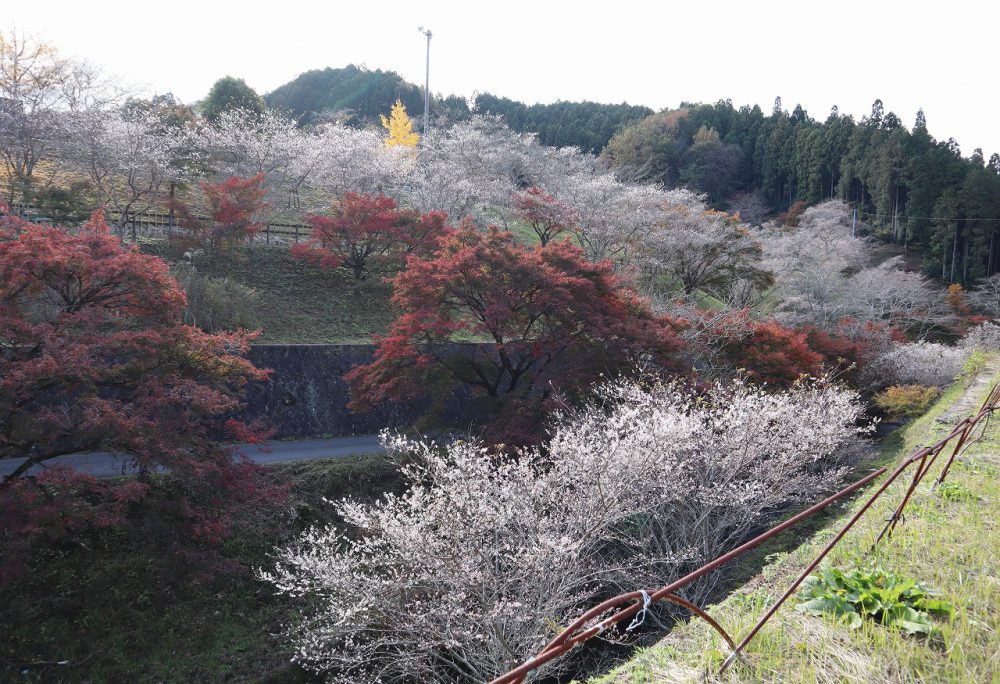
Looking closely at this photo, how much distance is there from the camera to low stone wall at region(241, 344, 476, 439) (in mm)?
13602

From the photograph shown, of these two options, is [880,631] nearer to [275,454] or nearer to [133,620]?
[133,620]

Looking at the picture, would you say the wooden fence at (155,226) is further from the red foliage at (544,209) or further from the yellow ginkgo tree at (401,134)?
the yellow ginkgo tree at (401,134)

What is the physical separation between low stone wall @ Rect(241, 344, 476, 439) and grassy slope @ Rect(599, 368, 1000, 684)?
10.6 m

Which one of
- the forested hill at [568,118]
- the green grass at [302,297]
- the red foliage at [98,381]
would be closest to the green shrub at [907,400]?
the green grass at [302,297]

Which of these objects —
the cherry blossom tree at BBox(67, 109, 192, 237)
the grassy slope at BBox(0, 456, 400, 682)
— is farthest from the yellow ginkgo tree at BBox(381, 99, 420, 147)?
the grassy slope at BBox(0, 456, 400, 682)

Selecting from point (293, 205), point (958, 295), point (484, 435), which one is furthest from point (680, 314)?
point (958, 295)

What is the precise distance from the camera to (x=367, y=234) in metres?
19.3

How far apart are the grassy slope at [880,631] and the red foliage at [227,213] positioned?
60.6 ft

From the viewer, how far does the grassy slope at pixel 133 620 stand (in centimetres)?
695

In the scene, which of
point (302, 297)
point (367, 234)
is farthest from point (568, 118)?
point (302, 297)

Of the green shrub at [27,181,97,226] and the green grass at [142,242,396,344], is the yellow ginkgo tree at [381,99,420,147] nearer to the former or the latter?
the green grass at [142,242,396,344]

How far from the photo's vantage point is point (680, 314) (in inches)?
619

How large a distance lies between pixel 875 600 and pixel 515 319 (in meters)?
9.81

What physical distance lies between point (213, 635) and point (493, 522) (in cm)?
408
